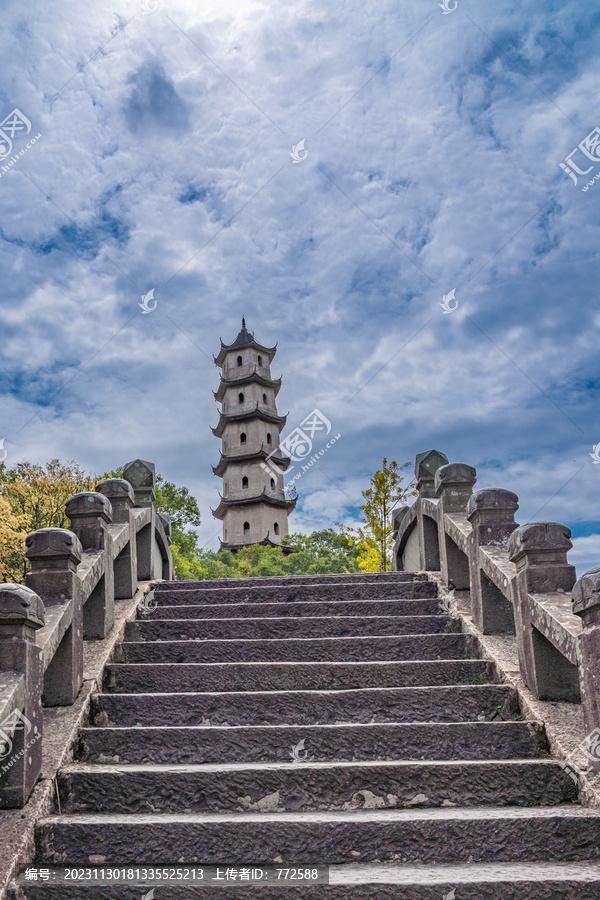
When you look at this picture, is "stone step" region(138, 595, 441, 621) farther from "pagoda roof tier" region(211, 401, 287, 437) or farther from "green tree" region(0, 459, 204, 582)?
"pagoda roof tier" region(211, 401, 287, 437)

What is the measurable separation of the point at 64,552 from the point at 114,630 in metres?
1.04

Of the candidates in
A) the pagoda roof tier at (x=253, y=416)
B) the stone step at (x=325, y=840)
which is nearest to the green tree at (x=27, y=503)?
the stone step at (x=325, y=840)

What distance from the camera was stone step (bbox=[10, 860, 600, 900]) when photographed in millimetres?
2453

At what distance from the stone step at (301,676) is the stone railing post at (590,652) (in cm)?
108

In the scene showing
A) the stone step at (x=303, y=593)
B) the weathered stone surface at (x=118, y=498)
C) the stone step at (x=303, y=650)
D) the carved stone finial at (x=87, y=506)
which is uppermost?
the weathered stone surface at (x=118, y=498)

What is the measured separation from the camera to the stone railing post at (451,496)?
17.8ft

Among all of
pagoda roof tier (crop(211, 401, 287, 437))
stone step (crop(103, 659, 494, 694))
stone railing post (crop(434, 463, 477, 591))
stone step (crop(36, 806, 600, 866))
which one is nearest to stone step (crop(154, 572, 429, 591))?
stone railing post (crop(434, 463, 477, 591))

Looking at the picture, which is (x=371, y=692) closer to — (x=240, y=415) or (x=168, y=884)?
(x=168, y=884)

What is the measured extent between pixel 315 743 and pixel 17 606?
5.11ft

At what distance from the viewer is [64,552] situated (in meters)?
3.79

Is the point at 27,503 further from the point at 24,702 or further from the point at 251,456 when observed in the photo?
the point at 251,456

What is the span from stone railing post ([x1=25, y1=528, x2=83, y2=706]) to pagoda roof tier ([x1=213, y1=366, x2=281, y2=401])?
3241 cm

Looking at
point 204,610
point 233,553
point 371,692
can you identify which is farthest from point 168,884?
point 233,553

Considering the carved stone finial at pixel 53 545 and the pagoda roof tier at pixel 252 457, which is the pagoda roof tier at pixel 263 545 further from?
the carved stone finial at pixel 53 545
